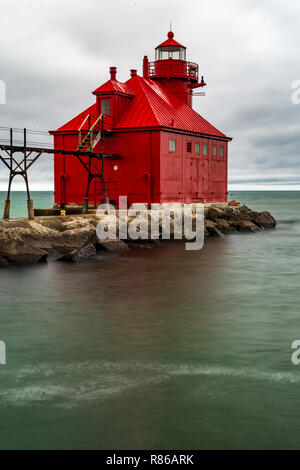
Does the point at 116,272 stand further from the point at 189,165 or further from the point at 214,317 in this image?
the point at 189,165

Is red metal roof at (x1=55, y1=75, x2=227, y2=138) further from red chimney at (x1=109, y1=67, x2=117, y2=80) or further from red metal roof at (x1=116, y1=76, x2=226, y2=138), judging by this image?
red chimney at (x1=109, y1=67, x2=117, y2=80)

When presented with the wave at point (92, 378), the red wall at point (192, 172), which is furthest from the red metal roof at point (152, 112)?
the wave at point (92, 378)

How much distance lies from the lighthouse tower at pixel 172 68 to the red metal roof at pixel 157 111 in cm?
60

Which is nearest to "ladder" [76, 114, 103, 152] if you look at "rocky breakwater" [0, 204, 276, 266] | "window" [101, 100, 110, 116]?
"window" [101, 100, 110, 116]

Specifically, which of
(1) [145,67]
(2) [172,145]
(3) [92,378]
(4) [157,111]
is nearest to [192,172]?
(2) [172,145]

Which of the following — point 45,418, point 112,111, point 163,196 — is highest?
point 112,111

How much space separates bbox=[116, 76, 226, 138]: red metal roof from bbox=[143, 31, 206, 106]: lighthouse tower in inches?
23.8

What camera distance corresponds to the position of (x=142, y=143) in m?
Result: 30.5

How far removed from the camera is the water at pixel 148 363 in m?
6.54

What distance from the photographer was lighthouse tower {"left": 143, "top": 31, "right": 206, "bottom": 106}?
35750 millimetres

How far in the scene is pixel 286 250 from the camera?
26953 millimetres

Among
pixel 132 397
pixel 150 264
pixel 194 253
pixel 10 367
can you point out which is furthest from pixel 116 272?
pixel 132 397

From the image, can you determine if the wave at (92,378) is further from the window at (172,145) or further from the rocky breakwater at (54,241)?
the window at (172,145)

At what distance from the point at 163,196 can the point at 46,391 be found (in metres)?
23.4
